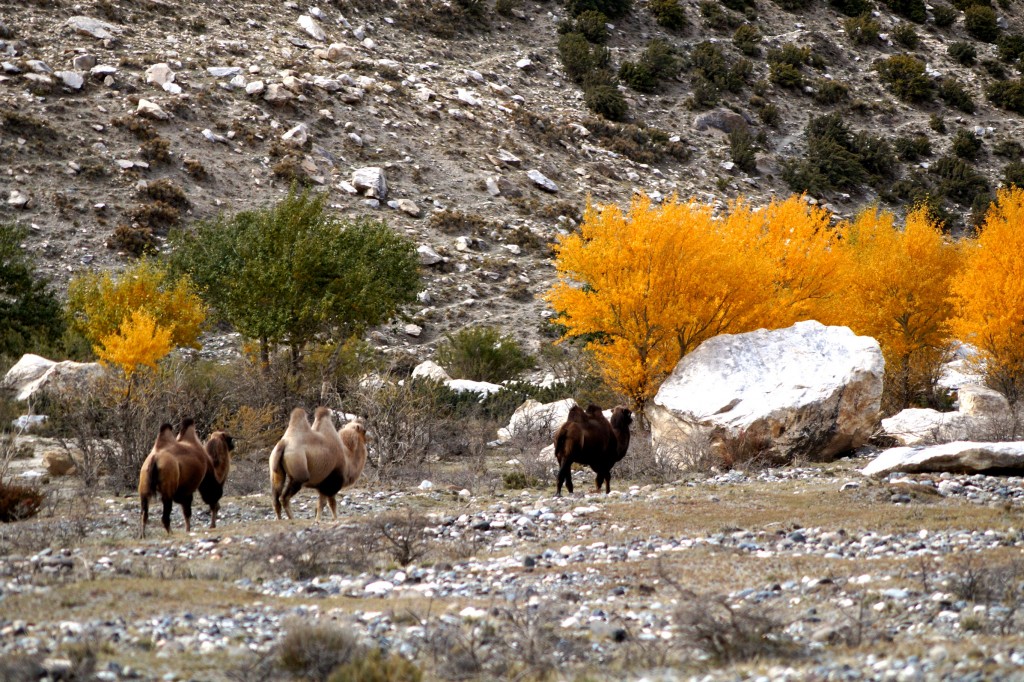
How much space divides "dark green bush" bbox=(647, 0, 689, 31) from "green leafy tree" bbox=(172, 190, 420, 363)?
3719 centimetres

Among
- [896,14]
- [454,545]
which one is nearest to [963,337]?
[454,545]

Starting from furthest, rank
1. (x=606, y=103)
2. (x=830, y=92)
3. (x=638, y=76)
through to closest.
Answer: (x=830, y=92), (x=638, y=76), (x=606, y=103)

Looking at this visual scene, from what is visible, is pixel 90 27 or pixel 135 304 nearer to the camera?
pixel 135 304

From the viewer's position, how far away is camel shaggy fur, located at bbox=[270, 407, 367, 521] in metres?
10.5

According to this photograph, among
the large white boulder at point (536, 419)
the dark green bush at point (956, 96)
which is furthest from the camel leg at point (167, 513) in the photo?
the dark green bush at point (956, 96)

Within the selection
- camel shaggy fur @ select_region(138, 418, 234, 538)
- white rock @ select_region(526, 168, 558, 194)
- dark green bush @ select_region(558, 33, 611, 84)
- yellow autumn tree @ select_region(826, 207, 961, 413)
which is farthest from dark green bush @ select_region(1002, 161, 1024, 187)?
camel shaggy fur @ select_region(138, 418, 234, 538)

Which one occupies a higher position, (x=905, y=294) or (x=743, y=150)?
(x=905, y=294)

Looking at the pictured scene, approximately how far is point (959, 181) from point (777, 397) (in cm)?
4283

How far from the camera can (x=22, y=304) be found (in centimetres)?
3186

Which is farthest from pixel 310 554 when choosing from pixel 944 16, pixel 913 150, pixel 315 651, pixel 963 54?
pixel 944 16

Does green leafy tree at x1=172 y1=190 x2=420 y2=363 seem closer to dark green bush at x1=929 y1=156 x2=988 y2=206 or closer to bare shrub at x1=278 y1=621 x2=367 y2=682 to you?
bare shrub at x1=278 y1=621 x2=367 y2=682

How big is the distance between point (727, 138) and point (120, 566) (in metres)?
50.1

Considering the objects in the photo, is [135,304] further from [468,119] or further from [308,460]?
[468,119]

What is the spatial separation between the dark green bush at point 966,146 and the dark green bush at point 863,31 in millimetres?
9797
